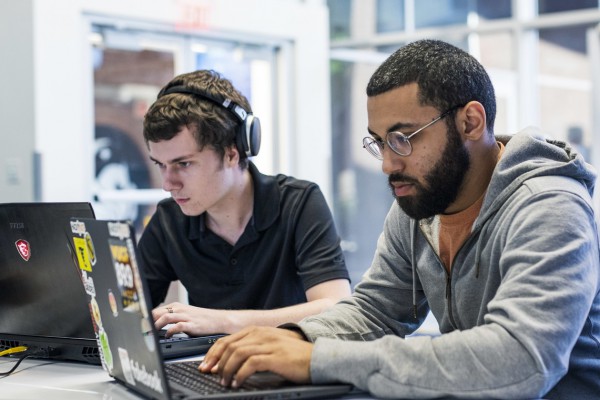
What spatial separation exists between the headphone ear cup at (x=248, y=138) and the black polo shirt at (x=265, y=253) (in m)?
0.09

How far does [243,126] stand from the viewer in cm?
208

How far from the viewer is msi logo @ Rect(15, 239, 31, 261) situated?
5.21 feet

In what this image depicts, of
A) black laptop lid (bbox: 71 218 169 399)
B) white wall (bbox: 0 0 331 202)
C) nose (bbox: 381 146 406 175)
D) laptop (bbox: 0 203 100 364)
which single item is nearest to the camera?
black laptop lid (bbox: 71 218 169 399)

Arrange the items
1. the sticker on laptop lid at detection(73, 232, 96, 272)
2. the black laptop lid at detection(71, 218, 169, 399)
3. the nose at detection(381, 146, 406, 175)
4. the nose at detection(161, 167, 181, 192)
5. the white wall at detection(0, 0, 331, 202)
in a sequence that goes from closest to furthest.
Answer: the black laptop lid at detection(71, 218, 169, 399) → the sticker on laptop lid at detection(73, 232, 96, 272) → the nose at detection(381, 146, 406, 175) → the nose at detection(161, 167, 181, 192) → the white wall at detection(0, 0, 331, 202)

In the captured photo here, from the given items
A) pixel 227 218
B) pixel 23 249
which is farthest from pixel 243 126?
pixel 23 249

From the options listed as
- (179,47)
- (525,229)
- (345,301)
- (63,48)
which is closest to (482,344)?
(525,229)

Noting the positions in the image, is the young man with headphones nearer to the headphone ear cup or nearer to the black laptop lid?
the headphone ear cup

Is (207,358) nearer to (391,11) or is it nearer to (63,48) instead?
(63,48)

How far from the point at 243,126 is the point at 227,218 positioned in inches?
9.3

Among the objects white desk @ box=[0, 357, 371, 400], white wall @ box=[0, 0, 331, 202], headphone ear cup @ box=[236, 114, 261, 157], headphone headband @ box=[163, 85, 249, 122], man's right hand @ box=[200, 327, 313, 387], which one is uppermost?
white wall @ box=[0, 0, 331, 202]

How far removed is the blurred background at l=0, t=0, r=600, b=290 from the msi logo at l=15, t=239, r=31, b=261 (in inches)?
89.0

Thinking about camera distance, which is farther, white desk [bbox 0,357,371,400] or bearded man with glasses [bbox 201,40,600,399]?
white desk [bbox 0,357,371,400]

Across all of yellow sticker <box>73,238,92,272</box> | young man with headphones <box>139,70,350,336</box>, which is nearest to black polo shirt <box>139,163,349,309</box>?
young man with headphones <box>139,70,350,336</box>

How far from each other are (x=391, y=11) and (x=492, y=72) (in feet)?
3.14
